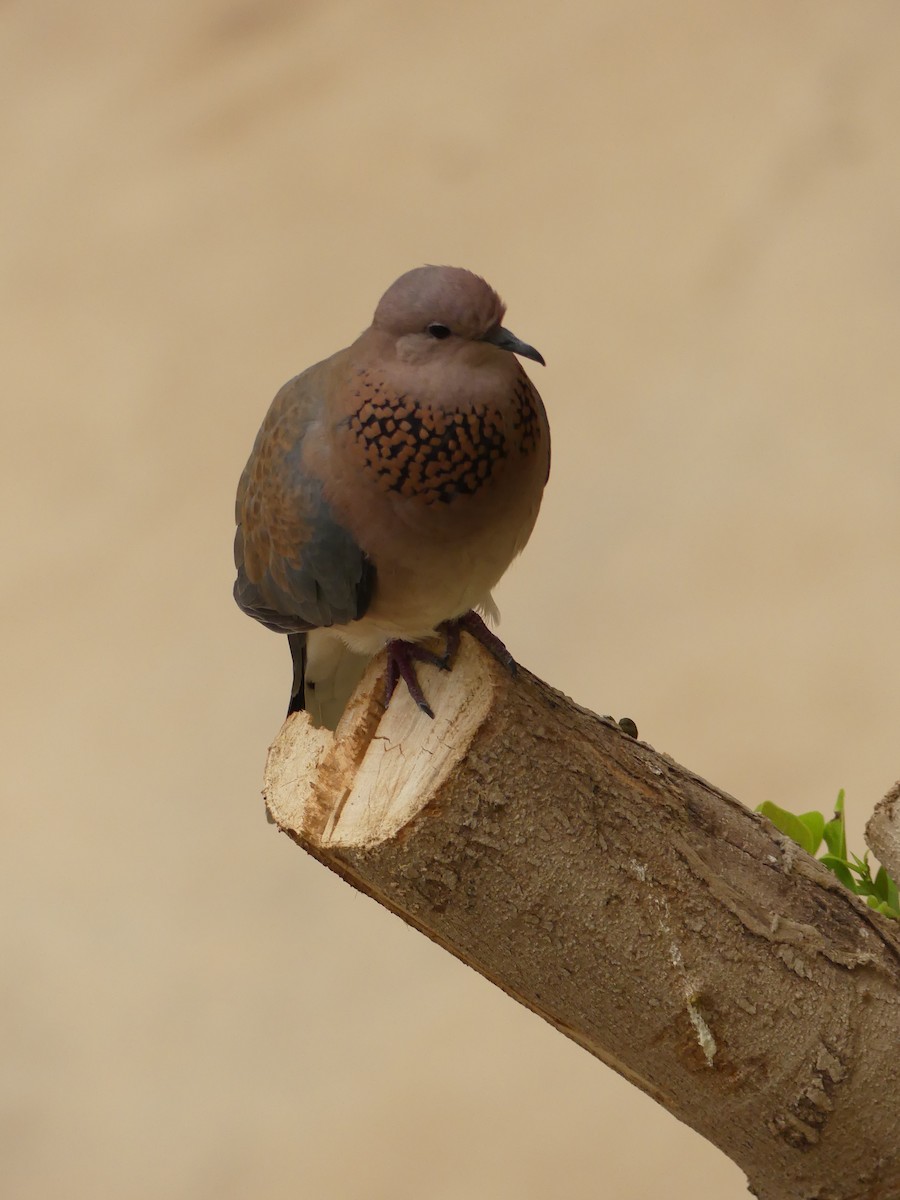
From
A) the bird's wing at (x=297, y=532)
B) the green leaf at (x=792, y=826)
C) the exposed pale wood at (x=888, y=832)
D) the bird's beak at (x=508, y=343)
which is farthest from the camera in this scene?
the green leaf at (x=792, y=826)

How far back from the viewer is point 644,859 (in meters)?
1.30

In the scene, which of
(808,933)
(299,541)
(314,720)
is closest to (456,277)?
(299,541)

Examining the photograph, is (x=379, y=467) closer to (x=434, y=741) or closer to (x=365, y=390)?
(x=365, y=390)

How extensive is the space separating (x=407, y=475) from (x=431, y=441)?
4 centimetres

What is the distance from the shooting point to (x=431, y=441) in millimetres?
1238

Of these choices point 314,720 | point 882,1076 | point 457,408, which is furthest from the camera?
point 314,720

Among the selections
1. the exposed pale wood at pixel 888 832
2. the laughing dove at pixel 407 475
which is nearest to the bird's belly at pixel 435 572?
the laughing dove at pixel 407 475

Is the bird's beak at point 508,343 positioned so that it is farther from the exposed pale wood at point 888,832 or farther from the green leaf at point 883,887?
the green leaf at point 883,887

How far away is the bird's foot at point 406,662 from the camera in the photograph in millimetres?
1372

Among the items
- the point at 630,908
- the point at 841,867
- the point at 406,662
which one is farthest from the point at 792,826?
the point at 406,662

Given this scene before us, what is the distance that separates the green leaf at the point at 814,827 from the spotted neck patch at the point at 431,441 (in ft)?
2.42

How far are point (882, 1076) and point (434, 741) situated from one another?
0.54 meters

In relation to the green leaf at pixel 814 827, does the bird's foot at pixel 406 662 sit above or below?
below

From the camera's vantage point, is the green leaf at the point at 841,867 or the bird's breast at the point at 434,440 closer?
the bird's breast at the point at 434,440
